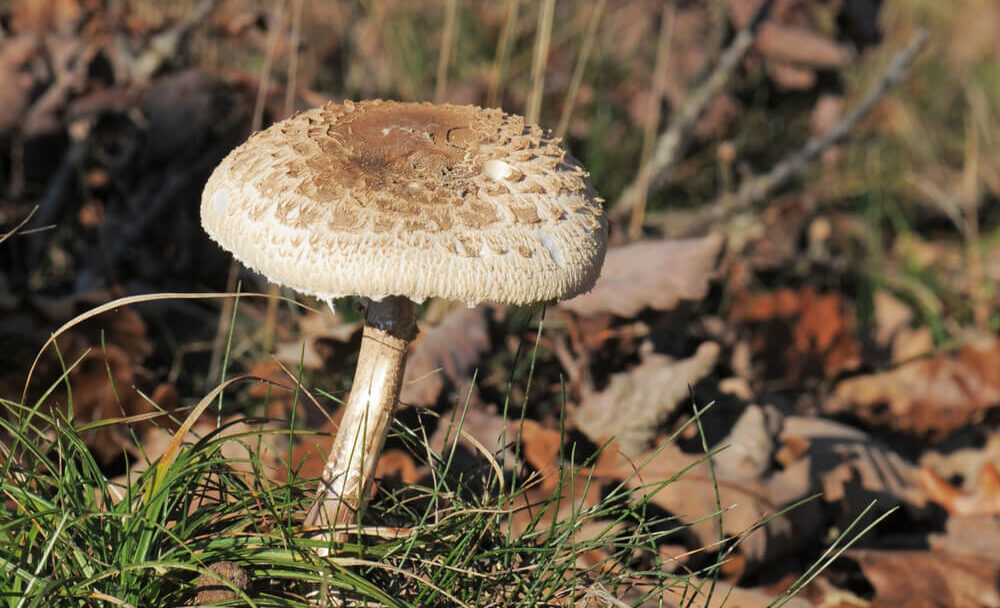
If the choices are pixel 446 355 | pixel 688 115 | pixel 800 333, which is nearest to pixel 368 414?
pixel 446 355

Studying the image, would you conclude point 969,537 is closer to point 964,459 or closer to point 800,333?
point 964,459

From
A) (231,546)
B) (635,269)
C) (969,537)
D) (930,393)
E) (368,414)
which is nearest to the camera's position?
(231,546)

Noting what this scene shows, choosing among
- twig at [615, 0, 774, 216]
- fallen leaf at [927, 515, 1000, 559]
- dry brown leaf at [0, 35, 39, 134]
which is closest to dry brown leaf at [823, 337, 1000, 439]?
fallen leaf at [927, 515, 1000, 559]

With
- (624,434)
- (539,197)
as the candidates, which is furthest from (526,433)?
(539,197)

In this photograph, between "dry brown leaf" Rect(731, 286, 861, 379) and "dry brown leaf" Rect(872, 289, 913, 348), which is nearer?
"dry brown leaf" Rect(731, 286, 861, 379)

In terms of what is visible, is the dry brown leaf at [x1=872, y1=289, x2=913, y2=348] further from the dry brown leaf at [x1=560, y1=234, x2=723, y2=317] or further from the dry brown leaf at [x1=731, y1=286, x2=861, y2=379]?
the dry brown leaf at [x1=560, y1=234, x2=723, y2=317]

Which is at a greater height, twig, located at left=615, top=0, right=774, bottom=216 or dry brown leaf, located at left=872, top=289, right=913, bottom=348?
twig, located at left=615, top=0, right=774, bottom=216

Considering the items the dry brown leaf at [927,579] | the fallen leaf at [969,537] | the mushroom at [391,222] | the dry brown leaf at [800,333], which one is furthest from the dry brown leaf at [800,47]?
the mushroom at [391,222]

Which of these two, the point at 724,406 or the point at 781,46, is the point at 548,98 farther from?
the point at 724,406
